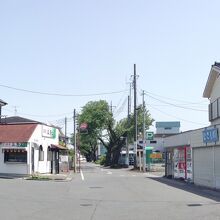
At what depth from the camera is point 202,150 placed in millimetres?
31797

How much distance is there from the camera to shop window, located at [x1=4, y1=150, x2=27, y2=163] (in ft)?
136

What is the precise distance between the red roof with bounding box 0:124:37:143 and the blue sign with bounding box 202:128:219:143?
16789 millimetres

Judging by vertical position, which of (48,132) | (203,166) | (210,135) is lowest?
(203,166)

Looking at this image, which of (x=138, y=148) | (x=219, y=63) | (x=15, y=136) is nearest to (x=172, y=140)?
(x=219, y=63)

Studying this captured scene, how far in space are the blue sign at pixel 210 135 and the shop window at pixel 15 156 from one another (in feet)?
55.8

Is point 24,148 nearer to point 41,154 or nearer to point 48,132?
point 41,154

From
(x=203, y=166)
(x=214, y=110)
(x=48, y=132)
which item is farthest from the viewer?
(x=48, y=132)

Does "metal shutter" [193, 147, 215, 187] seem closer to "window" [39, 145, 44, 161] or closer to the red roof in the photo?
the red roof

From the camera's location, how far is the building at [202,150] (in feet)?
94.0

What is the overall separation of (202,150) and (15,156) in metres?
17.0

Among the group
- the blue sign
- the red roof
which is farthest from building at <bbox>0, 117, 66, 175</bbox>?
the blue sign

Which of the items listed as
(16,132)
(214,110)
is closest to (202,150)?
(214,110)

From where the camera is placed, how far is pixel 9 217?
14859 millimetres

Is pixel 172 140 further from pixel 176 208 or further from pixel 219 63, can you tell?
pixel 176 208
